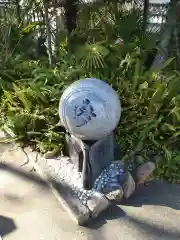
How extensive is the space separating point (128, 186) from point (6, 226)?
1.11 meters

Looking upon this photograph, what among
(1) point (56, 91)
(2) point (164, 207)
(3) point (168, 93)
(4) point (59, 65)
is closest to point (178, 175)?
(2) point (164, 207)

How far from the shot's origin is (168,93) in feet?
12.5

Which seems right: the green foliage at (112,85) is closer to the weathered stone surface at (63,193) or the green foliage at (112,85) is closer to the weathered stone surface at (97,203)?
the weathered stone surface at (63,193)

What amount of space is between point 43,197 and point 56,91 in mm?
1314

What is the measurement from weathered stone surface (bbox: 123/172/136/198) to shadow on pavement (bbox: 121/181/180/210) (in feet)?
0.18

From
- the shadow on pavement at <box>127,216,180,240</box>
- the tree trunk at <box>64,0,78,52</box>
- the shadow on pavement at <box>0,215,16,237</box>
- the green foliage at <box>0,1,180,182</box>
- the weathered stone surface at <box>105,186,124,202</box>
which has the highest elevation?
the tree trunk at <box>64,0,78,52</box>

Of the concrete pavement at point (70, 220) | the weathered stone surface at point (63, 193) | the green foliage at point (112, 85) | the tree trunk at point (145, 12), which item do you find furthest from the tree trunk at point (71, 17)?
the concrete pavement at point (70, 220)

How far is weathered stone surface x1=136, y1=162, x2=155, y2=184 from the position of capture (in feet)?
10.7

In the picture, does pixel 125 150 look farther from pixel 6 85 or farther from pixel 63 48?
pixel 63 48

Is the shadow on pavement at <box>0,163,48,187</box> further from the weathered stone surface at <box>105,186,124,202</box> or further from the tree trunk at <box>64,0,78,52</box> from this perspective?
the tree trunk at <box>64,0,78,52</box>

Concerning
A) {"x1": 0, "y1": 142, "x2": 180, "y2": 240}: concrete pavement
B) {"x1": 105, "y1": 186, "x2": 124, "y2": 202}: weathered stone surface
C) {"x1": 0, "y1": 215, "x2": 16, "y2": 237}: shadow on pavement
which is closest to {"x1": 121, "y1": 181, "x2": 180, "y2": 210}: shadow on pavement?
{"x1": 0, "y1": 142, "x2": 180, "y2": 240}: concrete pavement

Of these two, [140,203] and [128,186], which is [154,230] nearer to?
[140,203]

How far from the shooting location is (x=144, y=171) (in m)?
3.28

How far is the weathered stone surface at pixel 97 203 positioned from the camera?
290 centimetres
